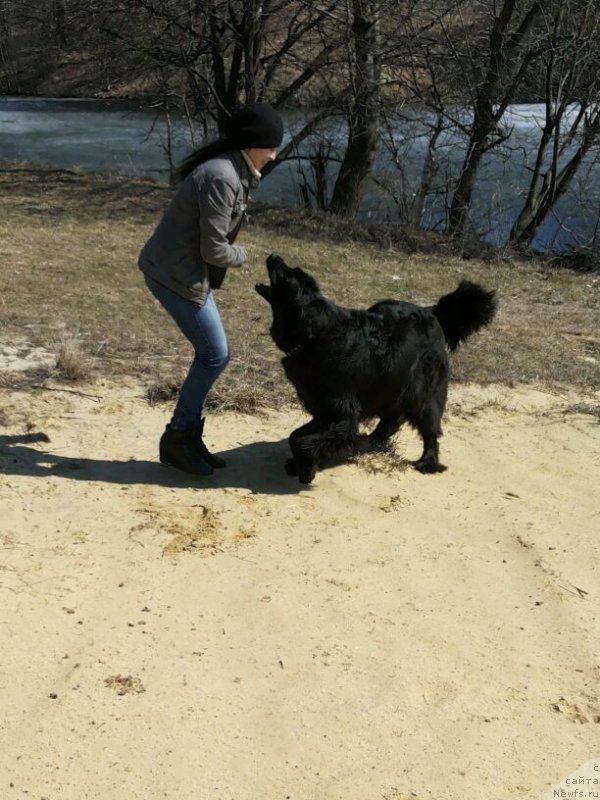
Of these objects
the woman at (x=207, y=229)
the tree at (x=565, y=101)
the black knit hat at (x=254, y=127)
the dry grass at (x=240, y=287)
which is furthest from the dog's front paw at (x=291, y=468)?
the tree at (x=565, y=101)

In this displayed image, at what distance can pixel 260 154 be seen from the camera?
4.34m

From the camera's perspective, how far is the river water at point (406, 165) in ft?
47.7

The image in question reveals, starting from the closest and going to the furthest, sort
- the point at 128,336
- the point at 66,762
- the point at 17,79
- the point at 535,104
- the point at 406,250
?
the point at 66,762 < the point at 128,336 < the point at 406,250 < the point at 535,104 < the point at 17,79

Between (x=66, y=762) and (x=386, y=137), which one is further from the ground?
(x=386, y=137)

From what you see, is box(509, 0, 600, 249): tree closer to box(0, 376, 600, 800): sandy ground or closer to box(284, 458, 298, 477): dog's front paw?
box(0, 376, 600, 800): sandy ground

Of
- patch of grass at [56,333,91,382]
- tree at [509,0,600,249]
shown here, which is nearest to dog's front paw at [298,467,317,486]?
patch of grass at [56,333,91,382]

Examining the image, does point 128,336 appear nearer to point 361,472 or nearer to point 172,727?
point 361,472

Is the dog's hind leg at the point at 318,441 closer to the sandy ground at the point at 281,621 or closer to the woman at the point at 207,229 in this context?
the sandy ground at the point at 281,621

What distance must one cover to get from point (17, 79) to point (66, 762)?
27714 millimetres

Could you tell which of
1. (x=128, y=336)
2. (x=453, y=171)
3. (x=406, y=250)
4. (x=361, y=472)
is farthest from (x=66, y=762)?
(x=453, y=171)

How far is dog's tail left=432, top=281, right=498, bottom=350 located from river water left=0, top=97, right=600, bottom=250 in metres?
8.53

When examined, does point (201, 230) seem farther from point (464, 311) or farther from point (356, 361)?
point (464, 311)

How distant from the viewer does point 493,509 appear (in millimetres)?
5062

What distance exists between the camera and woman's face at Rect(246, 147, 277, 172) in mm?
4309
